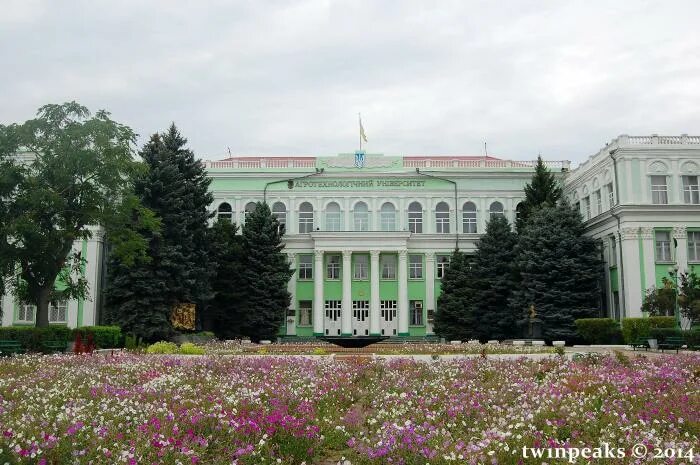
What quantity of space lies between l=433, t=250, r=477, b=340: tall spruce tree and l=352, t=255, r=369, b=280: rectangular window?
7145 millimetres

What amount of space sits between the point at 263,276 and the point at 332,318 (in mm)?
9335

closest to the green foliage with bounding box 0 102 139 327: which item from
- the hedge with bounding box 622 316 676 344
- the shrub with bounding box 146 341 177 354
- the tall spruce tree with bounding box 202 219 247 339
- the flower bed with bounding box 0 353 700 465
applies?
the shrub with bounding box 146 341 177 354

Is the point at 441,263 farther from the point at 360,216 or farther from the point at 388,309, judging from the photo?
the point at 360,216

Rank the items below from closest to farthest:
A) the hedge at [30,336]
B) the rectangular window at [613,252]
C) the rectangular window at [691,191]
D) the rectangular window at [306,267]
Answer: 1. the hedge at [30,336]
2. the rectangular window at [691,191]
3. the rectangular window at [613,252]
4. the rectangular window at [306,267]

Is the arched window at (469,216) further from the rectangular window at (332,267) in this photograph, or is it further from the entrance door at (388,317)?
the rectangular window at (332,267)

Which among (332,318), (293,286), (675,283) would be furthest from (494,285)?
(293,286)

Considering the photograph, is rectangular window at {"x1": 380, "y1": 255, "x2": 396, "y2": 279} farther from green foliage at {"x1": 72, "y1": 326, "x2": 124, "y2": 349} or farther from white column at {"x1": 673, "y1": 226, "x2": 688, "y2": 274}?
green foliage at {"x1": 72, "y1": 326, "x2": 124, "y2": 349}

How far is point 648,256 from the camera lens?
41719 mm

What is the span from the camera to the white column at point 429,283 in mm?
52781

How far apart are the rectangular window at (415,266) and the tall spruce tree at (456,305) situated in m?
5.26

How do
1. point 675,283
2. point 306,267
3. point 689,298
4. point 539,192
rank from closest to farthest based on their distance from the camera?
point 689,298 < point 675,283 < point 539,192 < point 306,267

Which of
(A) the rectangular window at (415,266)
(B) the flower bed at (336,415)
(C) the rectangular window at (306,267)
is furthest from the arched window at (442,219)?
(B) the flower bed at (336,415)

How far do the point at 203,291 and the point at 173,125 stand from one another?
9876mm

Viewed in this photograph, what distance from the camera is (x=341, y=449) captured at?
868cm
